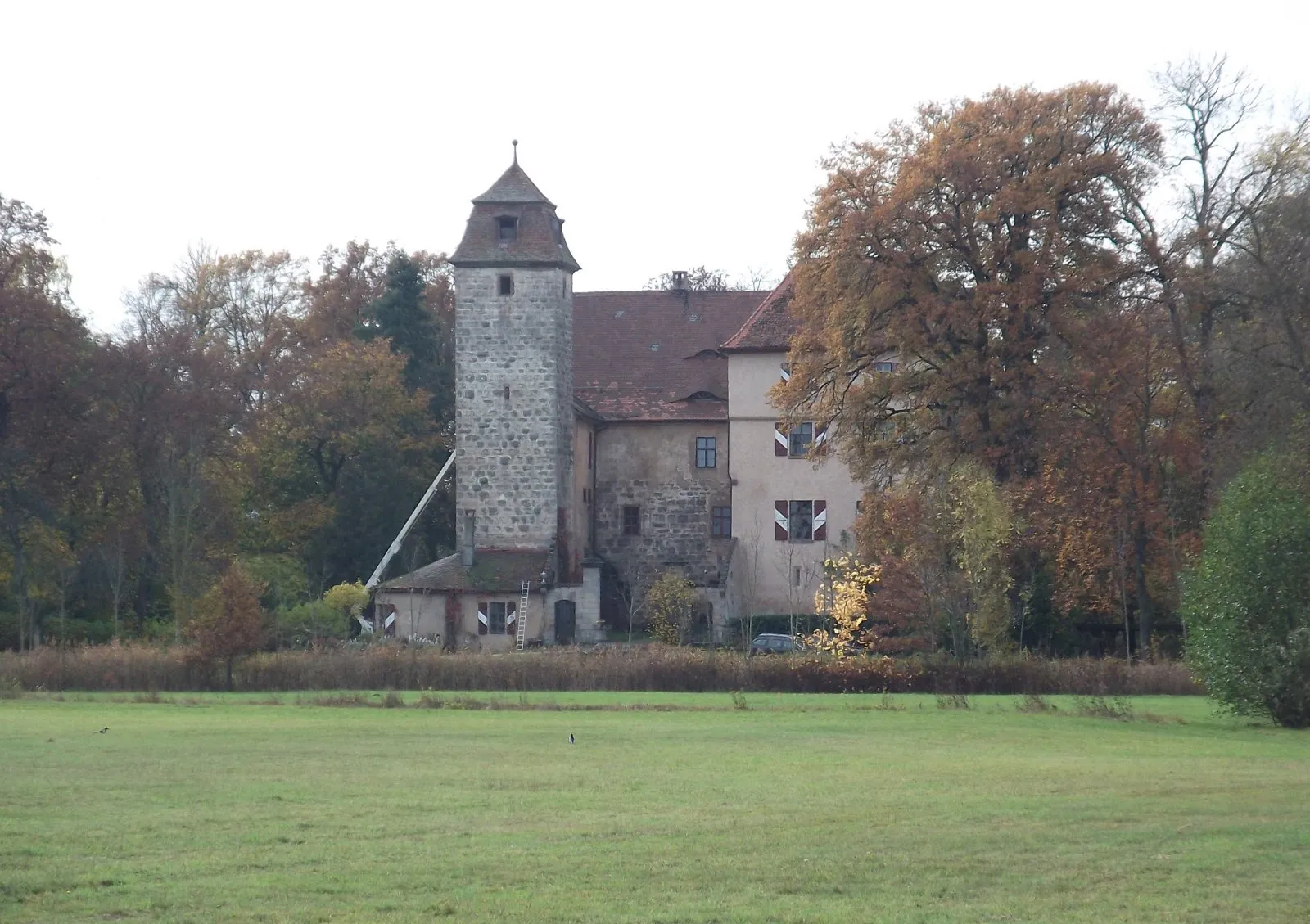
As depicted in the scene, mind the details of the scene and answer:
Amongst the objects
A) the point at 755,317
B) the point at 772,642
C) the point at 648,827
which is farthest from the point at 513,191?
the point at 648,827

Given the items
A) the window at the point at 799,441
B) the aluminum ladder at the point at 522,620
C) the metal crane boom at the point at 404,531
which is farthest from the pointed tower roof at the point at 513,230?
the aluminum ladder at the point at 522,620

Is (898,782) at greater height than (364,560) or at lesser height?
lesser

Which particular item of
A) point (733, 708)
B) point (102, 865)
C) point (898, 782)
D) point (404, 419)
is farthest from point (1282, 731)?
point (404, 419)

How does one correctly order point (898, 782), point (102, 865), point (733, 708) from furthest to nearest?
point (733, 708), point (898, 782), point (102, 865)

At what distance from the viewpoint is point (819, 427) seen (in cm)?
3700

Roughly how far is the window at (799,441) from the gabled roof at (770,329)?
238cm

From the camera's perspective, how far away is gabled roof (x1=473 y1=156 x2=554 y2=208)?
1826 inches

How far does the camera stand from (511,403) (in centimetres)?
4609

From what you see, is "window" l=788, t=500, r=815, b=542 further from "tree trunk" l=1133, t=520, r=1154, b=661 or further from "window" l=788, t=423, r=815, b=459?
"tree trunk" l=1133, t=520, r=1154, b=661

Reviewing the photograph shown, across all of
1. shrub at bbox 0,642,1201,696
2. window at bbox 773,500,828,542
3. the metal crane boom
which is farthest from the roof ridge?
shrub at bbox 0,642,1201,696

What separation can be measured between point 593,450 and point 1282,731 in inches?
1196

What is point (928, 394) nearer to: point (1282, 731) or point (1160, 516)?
point (1160, 516)

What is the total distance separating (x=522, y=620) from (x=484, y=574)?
180cm

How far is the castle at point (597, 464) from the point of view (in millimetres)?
44438
